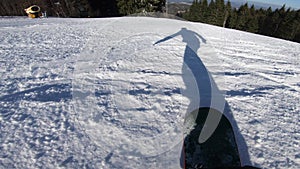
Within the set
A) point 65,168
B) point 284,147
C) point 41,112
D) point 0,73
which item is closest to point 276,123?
point 284,147

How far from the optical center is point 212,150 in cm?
268

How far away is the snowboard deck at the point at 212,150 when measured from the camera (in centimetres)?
257

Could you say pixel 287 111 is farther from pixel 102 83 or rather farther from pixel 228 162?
pixel 102 83

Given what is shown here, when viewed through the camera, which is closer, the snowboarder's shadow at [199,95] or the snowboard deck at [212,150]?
the snowboard deck at [212,150]

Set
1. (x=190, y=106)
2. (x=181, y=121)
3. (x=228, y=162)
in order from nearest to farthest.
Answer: (x=228, y=162), (x=181, y=121), (x=190, y=106)

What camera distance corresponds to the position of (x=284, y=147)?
3.14 metres

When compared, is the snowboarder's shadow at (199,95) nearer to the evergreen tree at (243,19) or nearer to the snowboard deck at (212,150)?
the snowboard deck at (212,150)

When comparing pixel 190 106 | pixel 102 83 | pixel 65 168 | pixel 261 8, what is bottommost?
pixel 65 168

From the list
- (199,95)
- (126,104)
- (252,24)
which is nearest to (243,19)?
(252,24)

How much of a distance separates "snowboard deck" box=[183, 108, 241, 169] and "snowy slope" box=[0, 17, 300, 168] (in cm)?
25

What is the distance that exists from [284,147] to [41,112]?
4327 millimetres

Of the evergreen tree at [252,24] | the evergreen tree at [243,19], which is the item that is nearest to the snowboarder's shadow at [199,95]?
the evergreen tree at [252,24]

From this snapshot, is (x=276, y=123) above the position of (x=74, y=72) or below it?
below

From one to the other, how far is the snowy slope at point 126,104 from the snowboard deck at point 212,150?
247 millimetres
